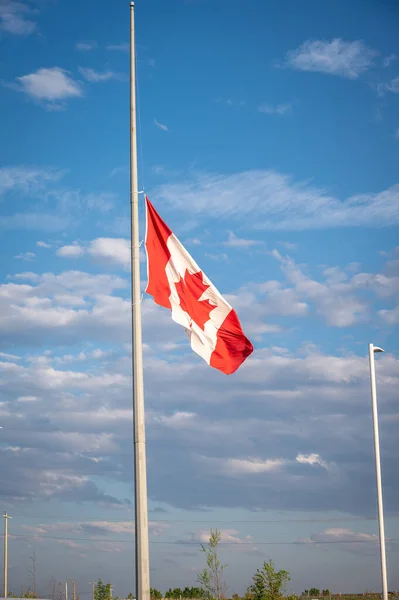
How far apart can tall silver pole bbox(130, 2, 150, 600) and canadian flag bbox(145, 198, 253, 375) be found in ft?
1.51

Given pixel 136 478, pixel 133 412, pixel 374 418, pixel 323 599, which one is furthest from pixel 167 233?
pixel 323 599

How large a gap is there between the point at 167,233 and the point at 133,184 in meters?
1.22

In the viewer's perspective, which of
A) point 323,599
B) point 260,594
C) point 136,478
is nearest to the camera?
point 136,478

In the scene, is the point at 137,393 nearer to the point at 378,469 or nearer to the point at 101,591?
the point at 378,469

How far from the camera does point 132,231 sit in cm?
1597

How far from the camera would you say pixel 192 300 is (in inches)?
660

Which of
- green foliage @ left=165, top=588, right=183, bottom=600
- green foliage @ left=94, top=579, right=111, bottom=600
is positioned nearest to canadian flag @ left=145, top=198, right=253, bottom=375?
green foliage @ left=94, top=579, right=111, bottom=600

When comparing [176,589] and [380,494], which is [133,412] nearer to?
[380,494]

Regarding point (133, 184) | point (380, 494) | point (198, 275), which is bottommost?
point (380, 494)

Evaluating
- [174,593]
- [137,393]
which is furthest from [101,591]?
[137,393]

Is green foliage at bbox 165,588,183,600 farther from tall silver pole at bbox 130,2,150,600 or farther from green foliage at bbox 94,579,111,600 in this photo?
tall silver pole at bbox 130,2,150,600

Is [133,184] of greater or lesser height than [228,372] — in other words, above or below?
above

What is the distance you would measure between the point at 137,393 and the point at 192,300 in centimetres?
280

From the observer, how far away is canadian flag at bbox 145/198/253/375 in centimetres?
1638
